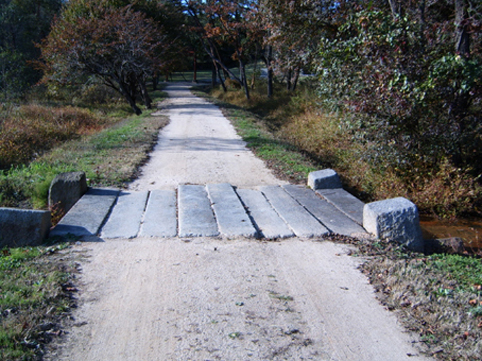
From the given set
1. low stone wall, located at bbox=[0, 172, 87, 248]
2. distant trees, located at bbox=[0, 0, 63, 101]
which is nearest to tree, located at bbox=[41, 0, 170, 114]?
distant trees, located at bbox=[0, 0, 63, 101]

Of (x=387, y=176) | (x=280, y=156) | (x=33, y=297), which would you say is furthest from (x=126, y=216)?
(x=387, y=176)

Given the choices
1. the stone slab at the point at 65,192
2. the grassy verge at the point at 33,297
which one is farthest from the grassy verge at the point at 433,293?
the stone slab at the point at 65,192

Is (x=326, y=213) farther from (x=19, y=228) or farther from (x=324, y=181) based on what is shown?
(x=19, y=228)

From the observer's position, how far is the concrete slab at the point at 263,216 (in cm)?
549

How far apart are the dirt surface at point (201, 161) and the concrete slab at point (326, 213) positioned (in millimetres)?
775

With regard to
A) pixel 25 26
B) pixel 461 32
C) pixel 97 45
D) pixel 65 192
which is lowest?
pixel 65 192

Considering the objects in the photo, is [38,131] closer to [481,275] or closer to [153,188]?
[153,188]

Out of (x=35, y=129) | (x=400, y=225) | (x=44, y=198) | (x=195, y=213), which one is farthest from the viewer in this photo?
(x=35, y=129)

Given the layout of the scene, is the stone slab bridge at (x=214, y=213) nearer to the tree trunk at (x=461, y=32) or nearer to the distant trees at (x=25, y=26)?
the tree trunk at (x=461, y=32)

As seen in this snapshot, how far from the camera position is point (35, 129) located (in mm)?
13992

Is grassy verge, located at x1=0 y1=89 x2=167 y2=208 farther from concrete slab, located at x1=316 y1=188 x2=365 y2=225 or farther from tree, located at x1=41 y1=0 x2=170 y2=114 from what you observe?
tree, located at x1=41 y1=0 x2=170 y2=114

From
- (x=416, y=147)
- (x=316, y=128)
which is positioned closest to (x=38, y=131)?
(x=316, y=128)

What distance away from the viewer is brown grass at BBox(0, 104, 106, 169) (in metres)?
11.5

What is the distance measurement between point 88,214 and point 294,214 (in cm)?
294
